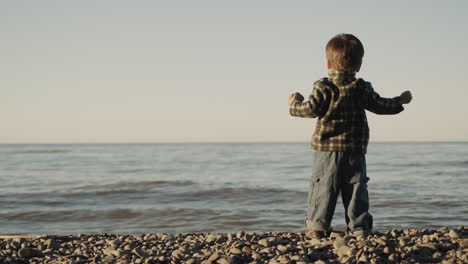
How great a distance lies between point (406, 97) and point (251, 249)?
2018 mm

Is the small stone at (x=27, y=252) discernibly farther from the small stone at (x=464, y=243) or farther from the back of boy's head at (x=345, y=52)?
the small stone at (x=464, y=243)

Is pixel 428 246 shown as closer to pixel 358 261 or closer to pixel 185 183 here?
pixel 358 261

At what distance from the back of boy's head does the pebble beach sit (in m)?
1.57

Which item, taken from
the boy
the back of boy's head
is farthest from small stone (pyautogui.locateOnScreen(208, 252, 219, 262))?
the back of boy's head

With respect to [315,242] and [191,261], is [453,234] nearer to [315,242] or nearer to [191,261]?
[315,242]

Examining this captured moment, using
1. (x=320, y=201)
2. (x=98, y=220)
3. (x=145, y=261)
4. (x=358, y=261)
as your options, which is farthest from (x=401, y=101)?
(x=98, y=220)

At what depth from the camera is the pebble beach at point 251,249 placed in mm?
3584

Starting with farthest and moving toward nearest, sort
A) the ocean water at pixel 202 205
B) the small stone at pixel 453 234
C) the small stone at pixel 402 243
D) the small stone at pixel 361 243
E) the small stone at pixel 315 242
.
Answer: the ocean water at pixel 202 205
the small stone at pixel 453 234
the small stone at pixel 315 242
the small stone at pixel 402 243
the small stone at pixel 361 243

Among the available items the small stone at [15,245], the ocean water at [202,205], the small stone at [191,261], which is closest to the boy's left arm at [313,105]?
the small stone at [191,261]

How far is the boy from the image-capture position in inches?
166

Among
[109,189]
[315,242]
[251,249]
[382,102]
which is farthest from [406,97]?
[109,189]

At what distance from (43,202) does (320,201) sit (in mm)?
9031

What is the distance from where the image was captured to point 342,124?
422 cm

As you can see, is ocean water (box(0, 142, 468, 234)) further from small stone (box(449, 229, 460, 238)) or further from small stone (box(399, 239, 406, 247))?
small stone (box(399, 239, 406, 247))
